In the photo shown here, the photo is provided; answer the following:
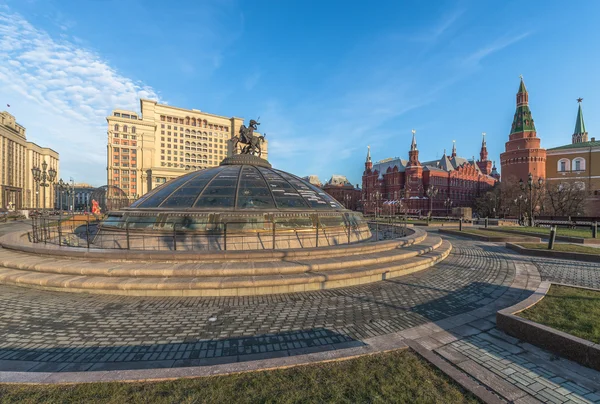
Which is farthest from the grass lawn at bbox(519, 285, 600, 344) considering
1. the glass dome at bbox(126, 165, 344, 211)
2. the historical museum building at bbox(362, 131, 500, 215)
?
the historical museum building at bbox(362, 131, 500, 215)

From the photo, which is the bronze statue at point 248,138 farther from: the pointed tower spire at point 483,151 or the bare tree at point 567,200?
the pointed tower spire at point 483,151

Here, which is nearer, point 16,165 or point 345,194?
point 16,165

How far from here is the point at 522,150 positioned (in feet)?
201

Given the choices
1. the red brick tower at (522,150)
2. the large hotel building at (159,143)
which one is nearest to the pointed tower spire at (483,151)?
the red brick tower at (522,150)

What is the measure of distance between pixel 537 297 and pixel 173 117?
105 meters

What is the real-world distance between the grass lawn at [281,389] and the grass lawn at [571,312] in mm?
2814

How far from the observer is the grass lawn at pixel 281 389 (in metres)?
2.73

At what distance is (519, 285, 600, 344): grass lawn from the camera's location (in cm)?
420

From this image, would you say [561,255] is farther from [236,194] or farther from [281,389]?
[236,194]

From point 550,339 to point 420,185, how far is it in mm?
74390

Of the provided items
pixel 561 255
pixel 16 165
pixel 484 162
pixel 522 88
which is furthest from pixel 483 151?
pixel 16 165

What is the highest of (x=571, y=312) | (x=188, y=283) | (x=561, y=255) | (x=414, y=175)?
(x=414, y=175)

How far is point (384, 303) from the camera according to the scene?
5.91 metres

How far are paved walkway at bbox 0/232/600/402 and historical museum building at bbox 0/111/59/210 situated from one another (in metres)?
79.8
